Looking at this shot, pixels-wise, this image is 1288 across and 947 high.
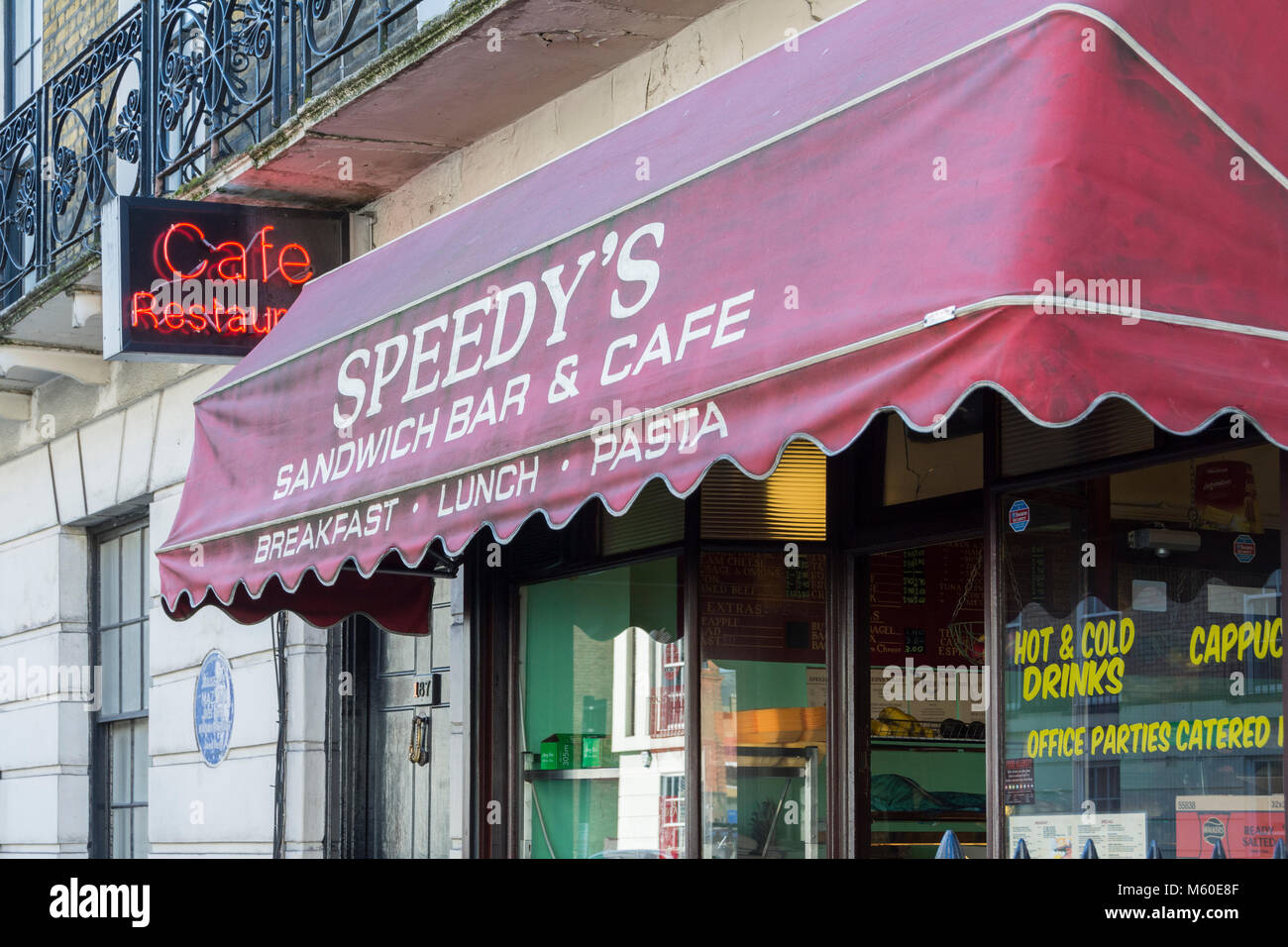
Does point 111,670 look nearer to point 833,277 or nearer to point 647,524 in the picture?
point 647,524

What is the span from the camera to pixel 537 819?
25.9 feet

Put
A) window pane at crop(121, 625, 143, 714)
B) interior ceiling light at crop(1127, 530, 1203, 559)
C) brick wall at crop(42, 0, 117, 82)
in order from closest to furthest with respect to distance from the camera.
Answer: interior ceiling light at crop(1127, 530, 1203, 559) → window pane at crop(121, 625, 143, 714) → brick wall at crop(42, 0, 117, 82)

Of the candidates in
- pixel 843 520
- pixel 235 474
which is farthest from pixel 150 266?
pixel 843 520

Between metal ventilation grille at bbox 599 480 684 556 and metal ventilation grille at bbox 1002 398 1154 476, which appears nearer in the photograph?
metal ventilation grille at bbox 1002 398 1154 476

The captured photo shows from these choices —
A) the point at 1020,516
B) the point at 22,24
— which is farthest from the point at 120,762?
the point at 1020,516

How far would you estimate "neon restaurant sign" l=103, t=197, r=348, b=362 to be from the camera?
338 inches

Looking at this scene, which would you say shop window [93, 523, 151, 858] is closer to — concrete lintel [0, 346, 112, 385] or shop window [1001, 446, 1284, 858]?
Answer: concrete lintel [0, 346, 112, 385]

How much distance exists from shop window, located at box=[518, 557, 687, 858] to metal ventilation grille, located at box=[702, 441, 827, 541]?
0.30 meters

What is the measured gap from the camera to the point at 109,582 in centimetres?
1162

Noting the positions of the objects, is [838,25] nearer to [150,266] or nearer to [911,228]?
[911,228]

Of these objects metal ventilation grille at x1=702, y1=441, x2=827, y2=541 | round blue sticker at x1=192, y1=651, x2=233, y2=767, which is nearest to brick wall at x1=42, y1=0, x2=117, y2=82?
round blue sticker at x1=192, y1=651, x2=233, y2=767

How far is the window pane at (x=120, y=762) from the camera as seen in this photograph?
36.7ft

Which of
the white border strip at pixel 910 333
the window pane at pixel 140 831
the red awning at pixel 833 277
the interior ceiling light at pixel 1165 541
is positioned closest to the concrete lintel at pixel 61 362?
the window pane at pixel 140 831

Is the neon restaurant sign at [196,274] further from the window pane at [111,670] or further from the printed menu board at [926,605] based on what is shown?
the printed menu board at [926,605]
